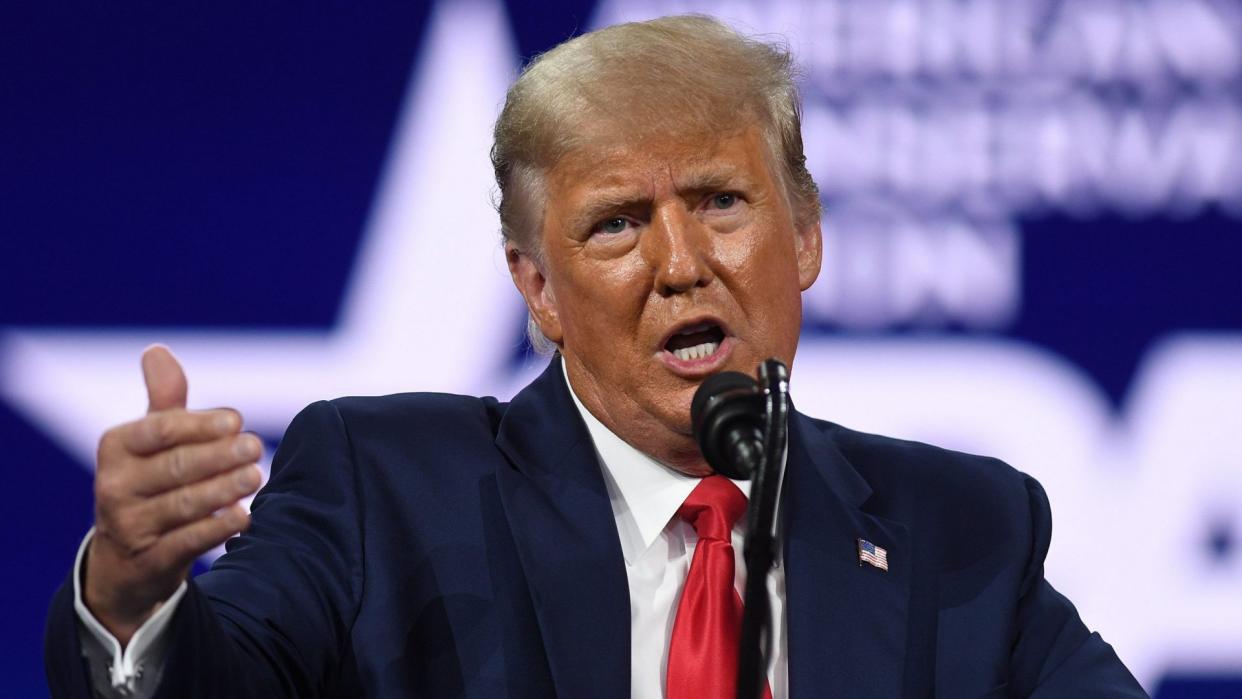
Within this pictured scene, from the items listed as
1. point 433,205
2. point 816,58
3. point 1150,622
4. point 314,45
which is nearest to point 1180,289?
point 1150,622

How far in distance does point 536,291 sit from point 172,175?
1051 mm

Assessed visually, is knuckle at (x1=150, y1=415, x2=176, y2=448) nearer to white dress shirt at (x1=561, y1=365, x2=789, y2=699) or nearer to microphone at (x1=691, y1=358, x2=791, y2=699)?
microphone at (x1=691, y1=358, x2=791, y2=699)

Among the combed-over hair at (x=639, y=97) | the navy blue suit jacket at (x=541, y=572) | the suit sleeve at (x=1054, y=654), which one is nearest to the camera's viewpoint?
the navy blue suit jacket at (x=541, y=572)

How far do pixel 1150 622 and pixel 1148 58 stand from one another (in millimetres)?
1176

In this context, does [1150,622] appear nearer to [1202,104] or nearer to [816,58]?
[1202,104]

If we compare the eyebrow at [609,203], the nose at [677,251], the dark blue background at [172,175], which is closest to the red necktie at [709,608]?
the nose at [677,251]

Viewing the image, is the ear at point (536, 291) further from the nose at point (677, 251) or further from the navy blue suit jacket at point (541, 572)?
the nose at point (677, 251)

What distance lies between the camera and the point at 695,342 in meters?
2.05

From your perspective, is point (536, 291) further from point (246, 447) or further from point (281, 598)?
point (246, 447)

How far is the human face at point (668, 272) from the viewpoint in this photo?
2.02m

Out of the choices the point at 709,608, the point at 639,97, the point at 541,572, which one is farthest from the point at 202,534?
the point at 639,97

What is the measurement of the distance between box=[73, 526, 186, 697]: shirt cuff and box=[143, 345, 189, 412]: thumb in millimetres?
182

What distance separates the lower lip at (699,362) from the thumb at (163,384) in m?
0.85

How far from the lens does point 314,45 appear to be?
118 inches
